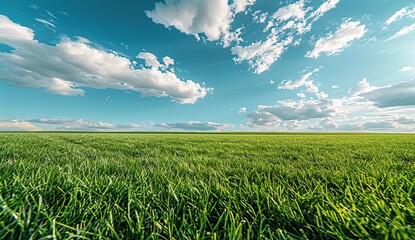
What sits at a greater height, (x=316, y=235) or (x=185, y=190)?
(x=185, y=190)

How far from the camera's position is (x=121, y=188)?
1.65m

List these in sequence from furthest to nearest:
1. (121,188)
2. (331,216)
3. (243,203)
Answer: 1. (121,188)
2. (243,203)
3. (331,216)

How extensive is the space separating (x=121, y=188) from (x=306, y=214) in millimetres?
1536

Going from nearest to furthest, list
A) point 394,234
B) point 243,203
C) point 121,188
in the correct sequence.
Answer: point 394,234 → point 243,203 → point 121,188

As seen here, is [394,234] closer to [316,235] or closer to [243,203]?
[316,235]

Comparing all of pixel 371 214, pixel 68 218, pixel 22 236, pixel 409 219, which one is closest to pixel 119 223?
pixel 68 218

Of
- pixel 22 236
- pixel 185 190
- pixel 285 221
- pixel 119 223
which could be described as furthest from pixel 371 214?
pixel 22 236

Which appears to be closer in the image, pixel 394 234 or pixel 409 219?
pixel 394 234

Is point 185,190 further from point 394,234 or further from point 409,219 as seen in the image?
point 409,219

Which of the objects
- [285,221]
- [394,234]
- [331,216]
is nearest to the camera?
[394,234]

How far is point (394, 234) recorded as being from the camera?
91 centimetres

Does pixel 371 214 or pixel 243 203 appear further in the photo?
pixel 243 203

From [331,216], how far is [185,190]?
114cm

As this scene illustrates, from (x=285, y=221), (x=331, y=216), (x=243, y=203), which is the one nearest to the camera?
(x=331, y=216)
